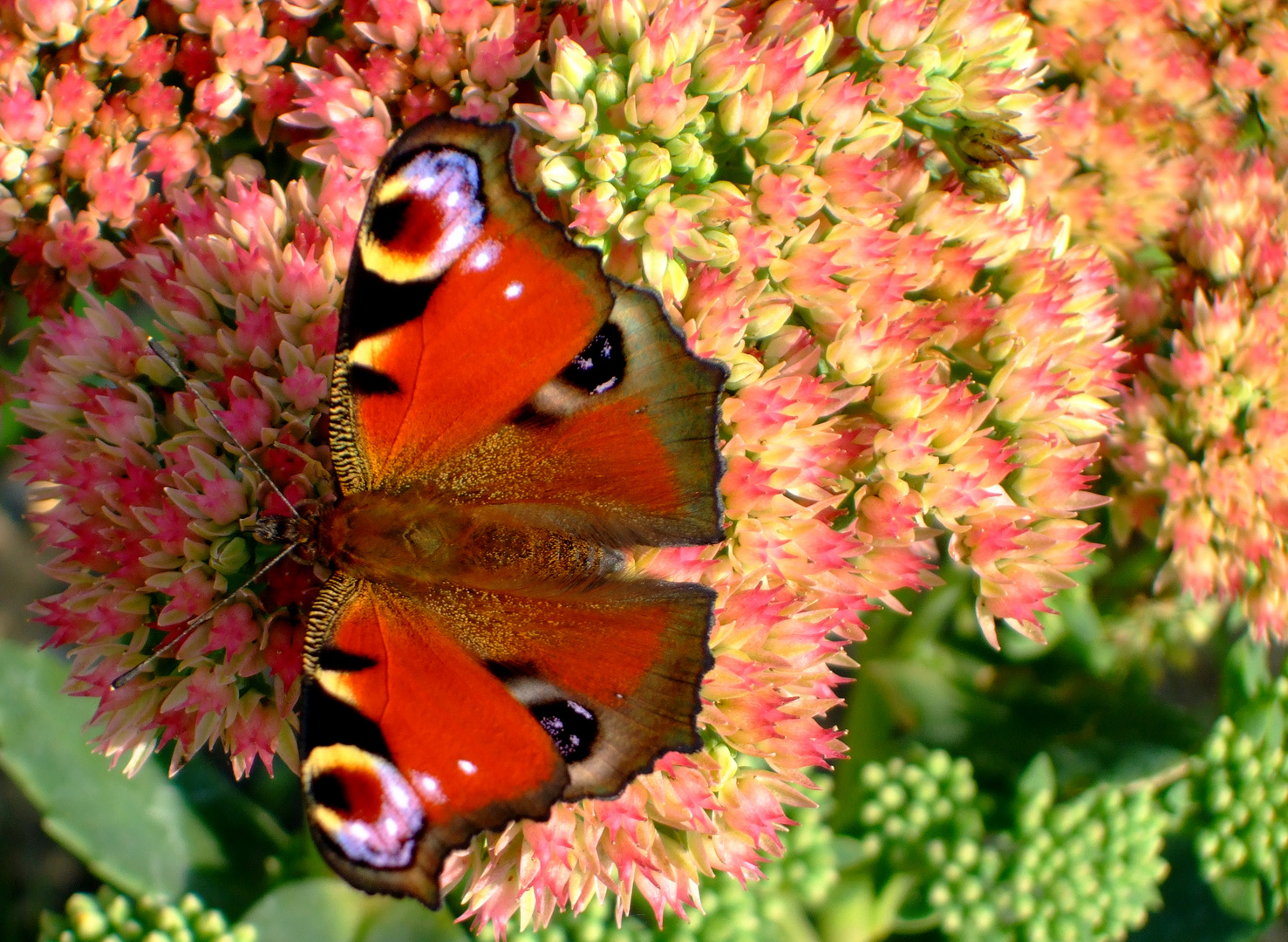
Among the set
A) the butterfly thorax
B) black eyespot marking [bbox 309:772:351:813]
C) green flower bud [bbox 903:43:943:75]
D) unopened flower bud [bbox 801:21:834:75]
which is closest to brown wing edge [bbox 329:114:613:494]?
the butterfly thorax

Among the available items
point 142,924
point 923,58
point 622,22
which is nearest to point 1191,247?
point 923,58

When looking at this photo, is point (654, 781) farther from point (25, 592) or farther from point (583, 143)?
point (25, 592)

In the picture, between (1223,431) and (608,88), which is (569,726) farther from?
(1223,431)

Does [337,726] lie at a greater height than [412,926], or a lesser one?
greater

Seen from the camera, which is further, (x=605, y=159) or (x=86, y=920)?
(x=86, y=920)

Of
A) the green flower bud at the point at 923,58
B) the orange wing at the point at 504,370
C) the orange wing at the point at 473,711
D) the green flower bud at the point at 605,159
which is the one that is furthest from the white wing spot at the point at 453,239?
the green flower bud at the point at 923,58

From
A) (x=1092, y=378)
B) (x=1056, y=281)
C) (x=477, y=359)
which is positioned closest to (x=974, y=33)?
(x=1056, y=281)

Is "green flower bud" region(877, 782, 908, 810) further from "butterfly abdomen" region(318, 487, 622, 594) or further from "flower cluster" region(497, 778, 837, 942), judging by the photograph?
"butterfly abdomen" region(318, 487, 622, 594)
